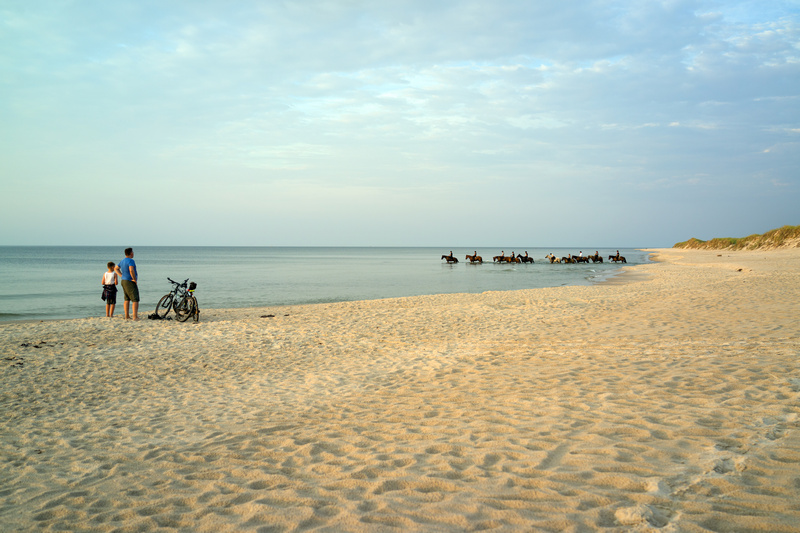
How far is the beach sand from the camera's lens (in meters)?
3.24

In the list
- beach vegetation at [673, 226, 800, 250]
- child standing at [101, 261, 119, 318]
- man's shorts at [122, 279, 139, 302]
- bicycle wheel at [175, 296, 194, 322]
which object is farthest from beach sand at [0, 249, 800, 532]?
beach vegetation at [673, 226, 800, 250]

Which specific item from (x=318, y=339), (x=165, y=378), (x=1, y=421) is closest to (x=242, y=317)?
(x=318, y=339)

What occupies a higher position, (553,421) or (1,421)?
(553,421)

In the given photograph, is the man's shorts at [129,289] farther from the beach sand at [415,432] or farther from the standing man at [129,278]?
the beach sand at [415,432]

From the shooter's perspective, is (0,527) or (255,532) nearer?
(255,532)

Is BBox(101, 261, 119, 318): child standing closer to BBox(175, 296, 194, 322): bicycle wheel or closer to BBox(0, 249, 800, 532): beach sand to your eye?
BBox(175, 296, 194, 322): bicycle wheel

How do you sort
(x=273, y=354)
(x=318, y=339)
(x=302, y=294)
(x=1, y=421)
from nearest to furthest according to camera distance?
(x=1, y=421)
(x=273, y=354)
(x=318, y=339)
(x=302, y=294)

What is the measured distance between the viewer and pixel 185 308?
14.4m

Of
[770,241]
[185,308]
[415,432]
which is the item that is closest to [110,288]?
[185,308]

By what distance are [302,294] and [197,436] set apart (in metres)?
22.3

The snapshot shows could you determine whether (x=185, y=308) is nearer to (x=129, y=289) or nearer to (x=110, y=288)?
(x=129, y=289)

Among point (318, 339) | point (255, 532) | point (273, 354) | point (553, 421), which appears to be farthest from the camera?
point (318, 339)

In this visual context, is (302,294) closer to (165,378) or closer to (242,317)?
(242,317)

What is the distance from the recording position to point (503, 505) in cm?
323
